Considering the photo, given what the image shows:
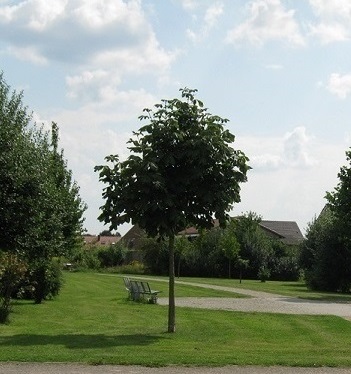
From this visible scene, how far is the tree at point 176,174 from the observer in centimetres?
1517

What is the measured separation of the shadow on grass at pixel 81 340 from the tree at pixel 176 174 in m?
2.17

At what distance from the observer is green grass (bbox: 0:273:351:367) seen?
11.4 m

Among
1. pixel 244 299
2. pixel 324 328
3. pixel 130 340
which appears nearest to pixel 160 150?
pixel 130 340

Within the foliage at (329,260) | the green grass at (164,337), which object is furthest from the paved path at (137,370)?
the foliage at (329,260)

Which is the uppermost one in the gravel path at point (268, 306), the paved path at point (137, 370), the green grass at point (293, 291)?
the green grass at point (293, 291)

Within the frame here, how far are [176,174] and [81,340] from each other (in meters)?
4.13

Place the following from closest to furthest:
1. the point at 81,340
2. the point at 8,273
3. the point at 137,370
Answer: the point at 137,370 < the point at 81,340 < the point at 8,273

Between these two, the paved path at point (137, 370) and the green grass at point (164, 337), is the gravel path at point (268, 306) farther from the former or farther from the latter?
the paved path at point (137, 370)

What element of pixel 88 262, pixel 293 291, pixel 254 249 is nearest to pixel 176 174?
pixel 293 291

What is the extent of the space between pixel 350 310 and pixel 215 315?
22.7ft

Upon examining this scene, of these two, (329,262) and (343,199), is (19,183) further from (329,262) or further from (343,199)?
(329,262)

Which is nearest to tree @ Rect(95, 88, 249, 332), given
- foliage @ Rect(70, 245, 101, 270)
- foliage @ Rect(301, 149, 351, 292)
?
foliage @ Rect(301, 149, 351, 292)

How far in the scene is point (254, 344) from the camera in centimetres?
1458

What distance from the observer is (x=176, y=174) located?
51.6 ft
